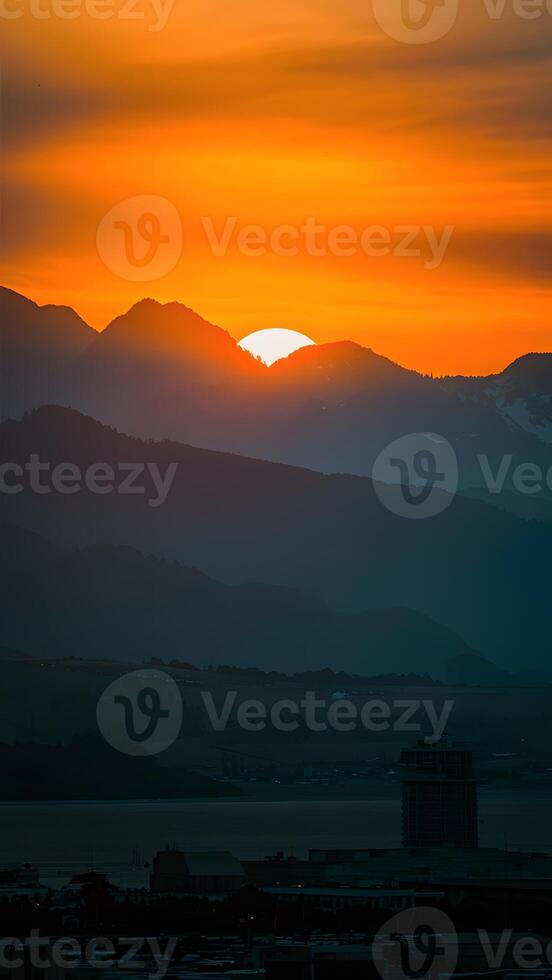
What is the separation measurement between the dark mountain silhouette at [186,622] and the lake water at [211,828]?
169 feet

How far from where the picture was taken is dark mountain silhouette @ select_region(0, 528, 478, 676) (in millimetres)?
170625

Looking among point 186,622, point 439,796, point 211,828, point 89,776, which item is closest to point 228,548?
point 186,622

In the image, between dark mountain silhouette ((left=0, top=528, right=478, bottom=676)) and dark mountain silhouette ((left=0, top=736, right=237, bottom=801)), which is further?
dark mountain silhouette ((left=0, top=528, right=478, bottom=676))

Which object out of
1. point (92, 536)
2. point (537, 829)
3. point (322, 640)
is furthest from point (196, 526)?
point (537, 829)

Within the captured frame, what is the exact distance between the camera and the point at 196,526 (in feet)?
652

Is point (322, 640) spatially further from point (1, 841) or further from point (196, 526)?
point (1, 841)

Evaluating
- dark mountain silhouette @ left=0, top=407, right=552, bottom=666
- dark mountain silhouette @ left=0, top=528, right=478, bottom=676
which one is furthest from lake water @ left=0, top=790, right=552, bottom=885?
dark mountain silhouette @ left=0, top=407, right=552, bottom=666

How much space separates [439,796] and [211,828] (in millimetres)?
15382

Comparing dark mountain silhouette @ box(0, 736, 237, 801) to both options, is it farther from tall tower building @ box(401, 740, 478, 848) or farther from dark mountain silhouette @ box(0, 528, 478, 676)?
tall tower building @ box(401, 740, 478, 848)

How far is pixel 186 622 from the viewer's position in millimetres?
175500

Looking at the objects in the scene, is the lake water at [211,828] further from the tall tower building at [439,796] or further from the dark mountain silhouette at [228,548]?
the dark mountain silhouette at [228,548]

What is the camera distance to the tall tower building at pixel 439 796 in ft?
234

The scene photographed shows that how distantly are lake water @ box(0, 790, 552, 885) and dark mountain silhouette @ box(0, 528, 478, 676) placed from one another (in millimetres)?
51571

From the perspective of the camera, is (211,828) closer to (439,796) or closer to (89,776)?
(439,796)
